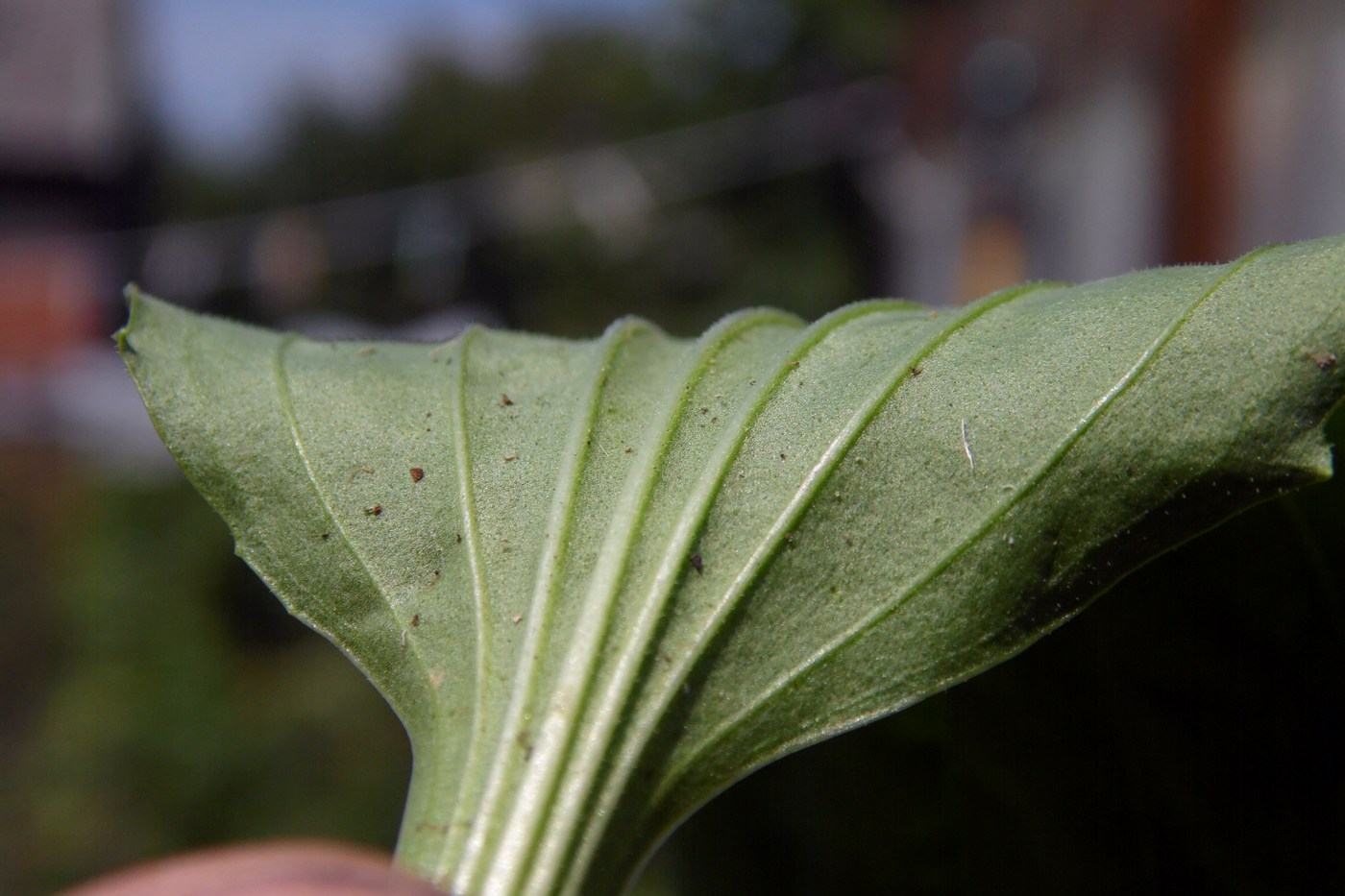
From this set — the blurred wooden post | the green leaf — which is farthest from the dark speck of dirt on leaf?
the blurred wooden post

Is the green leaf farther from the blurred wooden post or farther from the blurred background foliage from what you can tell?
the blurred wooden post

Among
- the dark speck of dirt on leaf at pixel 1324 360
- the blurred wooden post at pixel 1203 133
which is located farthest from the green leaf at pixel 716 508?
the blurred wooden post at pixel 1203 133

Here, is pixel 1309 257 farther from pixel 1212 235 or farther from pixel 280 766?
pixel 280 766

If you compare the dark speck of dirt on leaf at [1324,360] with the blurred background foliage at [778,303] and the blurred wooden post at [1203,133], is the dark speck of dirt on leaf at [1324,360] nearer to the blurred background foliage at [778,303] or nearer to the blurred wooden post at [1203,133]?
the blurred background foliage at [778,303]

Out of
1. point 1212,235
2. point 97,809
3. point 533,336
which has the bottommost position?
point 97,809

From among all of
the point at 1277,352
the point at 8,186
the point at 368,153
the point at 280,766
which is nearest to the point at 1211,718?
the point at 1277,352

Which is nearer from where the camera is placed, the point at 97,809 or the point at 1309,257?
the point at 1309,257

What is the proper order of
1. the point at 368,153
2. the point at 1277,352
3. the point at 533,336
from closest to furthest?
the point at 1277,352 → the point at 533,336 → the point at 368,153
